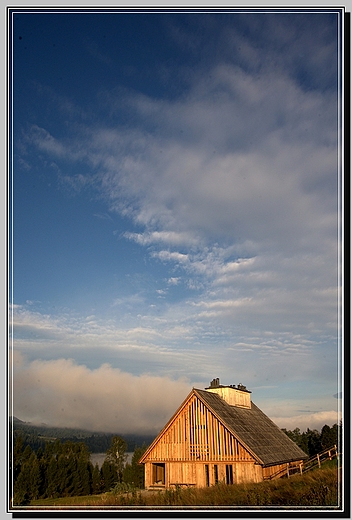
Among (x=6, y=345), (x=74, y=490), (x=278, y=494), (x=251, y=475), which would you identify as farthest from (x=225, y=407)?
(x=6, y=345)

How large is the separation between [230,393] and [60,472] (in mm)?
12093

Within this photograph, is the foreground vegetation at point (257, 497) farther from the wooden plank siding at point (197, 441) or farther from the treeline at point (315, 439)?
the treeline at point (315, 439)

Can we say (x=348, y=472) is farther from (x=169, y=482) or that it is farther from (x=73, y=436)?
(x=73, y=436)

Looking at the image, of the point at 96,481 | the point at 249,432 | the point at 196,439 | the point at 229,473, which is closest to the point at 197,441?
the point at 196,439

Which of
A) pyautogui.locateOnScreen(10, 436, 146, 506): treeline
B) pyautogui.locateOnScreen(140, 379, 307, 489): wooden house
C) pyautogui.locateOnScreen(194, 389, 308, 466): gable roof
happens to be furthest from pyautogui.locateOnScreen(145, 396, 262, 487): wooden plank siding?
pyautogui.locateOnScreen(10, 436, 146, 506): treeline

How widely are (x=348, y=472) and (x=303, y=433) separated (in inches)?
1340

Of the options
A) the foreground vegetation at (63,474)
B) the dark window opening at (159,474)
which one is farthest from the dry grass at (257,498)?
the dark window opening at (159,474)

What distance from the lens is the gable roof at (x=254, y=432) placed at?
966 inches

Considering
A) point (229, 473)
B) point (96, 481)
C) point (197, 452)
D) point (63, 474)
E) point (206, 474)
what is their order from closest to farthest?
point (229, 473) → point (206, 474) → point (197, 452) → point (63, 474) → point (96, 481)

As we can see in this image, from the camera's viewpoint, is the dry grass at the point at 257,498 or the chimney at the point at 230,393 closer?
the dry grass at the point at 257,498

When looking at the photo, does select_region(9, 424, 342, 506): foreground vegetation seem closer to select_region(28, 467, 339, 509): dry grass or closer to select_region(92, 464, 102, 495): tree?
select_region(92, 464, 102, 495): tree

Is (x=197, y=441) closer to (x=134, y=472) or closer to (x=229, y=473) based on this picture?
(x=229, y=473)

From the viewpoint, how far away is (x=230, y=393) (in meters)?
31.4

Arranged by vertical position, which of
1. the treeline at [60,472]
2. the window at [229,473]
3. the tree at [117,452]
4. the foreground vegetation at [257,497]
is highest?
the foreground vegetation at [257,497]
